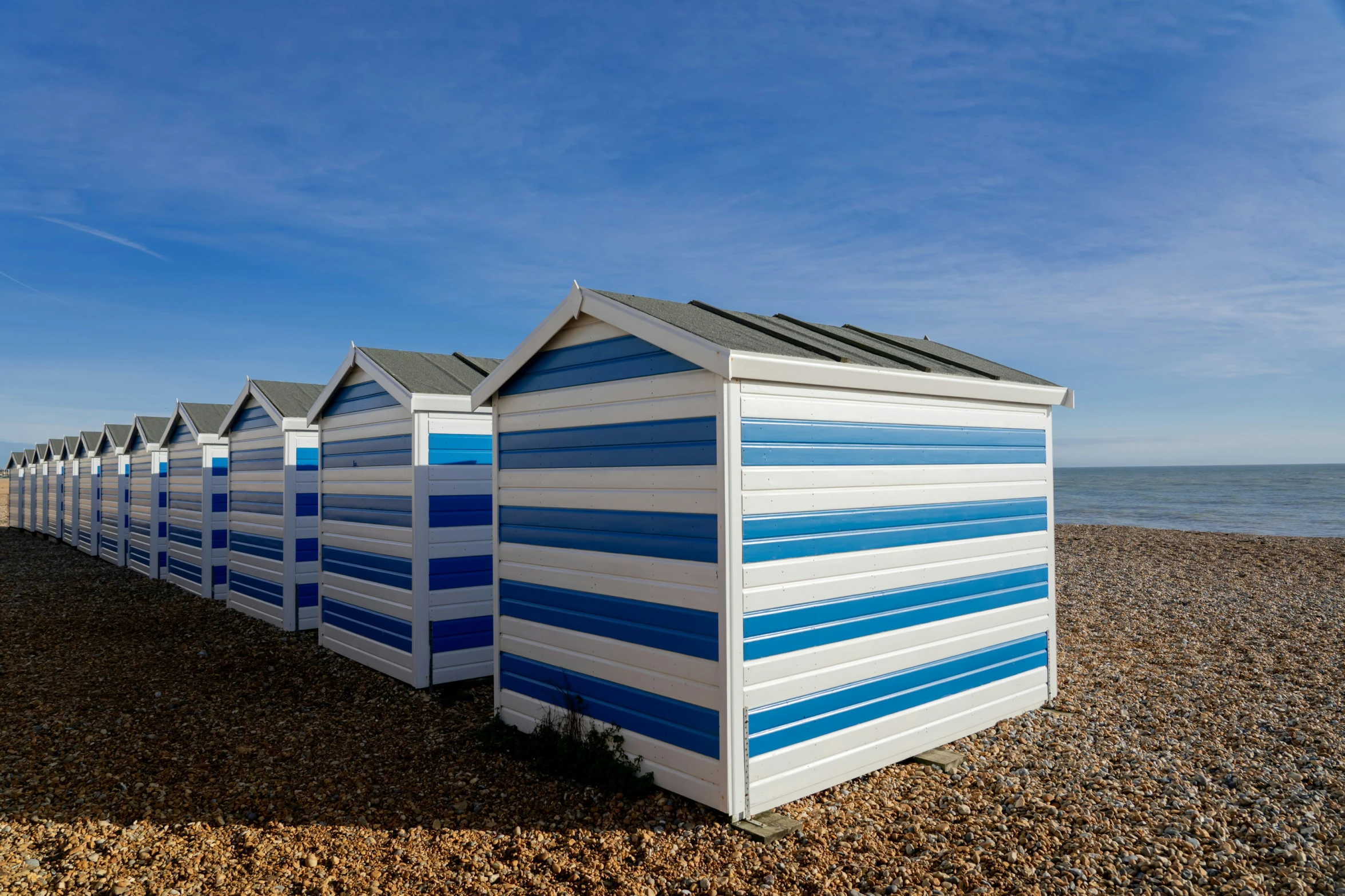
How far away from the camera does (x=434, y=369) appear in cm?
944

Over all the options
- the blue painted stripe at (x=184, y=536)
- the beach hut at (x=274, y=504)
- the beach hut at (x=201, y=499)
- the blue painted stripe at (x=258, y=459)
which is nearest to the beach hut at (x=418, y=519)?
the beach hut at (x=274, y=504)

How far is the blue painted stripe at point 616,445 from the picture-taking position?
17.1 feet

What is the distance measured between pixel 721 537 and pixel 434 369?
5.60 m

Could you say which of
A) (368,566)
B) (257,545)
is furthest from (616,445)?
(257,545)

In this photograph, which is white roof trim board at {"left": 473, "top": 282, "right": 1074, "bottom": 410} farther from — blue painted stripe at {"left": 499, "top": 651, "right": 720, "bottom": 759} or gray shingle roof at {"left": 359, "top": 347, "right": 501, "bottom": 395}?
blue painted stripe at {"left": 499, "top": 651, "right": 720, "bottom": 759}

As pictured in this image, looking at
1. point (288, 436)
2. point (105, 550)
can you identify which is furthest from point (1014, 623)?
point (105, 550)

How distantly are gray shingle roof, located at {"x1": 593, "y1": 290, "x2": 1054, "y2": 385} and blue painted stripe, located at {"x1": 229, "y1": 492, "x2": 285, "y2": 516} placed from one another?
7992mm

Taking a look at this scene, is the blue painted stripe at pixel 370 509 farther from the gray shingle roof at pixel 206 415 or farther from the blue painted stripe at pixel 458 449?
the gray shingle roof at pixel 206 415

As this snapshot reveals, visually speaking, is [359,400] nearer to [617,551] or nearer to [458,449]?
[458,449]

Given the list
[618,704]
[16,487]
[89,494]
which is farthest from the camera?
[16,487]

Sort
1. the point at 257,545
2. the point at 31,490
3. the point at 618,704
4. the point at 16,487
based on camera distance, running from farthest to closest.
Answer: the point at 16,487
the point at 31,490
the point at 257,545
the point at 618,704

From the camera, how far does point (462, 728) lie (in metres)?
7.11

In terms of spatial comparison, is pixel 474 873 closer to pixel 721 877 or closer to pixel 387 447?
pixel 721 877

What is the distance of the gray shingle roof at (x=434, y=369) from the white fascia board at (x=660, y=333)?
292 centimetres
